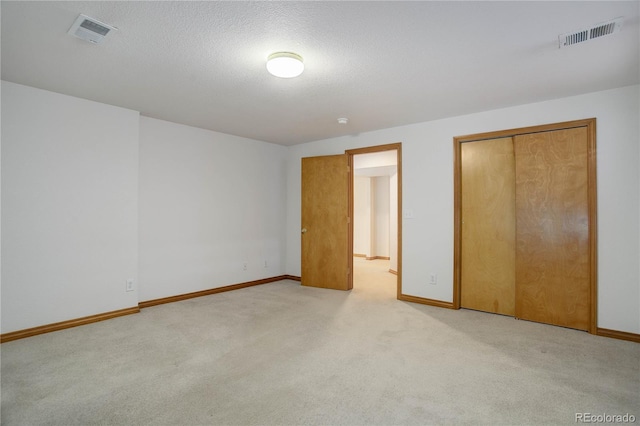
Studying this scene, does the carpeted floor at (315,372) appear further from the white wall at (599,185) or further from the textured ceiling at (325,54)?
the textured ceiling at (325,54)

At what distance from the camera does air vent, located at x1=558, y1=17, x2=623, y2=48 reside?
194 centimetres

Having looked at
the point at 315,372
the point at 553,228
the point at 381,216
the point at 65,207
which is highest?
the point at 65,207

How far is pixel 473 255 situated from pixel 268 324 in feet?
8.39

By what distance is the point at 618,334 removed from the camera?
2.91 m

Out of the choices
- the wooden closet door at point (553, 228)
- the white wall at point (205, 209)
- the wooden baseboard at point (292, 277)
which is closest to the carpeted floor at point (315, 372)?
the wooden closet door at point (553, 228)

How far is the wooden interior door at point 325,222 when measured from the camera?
190 inches

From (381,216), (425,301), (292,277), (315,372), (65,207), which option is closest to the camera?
(315,372)

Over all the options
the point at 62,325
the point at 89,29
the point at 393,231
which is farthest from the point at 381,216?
the point at 89,29

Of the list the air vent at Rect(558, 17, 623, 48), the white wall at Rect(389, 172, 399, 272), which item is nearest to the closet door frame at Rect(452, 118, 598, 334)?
the air vent at Rect(558, 17, 623, 48)

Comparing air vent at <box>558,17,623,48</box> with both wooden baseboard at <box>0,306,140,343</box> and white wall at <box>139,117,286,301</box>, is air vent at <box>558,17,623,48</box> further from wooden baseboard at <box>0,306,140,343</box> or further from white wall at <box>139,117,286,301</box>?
wooden baseboard at <box>0,306,140,343</box>

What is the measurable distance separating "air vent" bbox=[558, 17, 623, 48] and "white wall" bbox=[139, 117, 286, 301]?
13.5ft

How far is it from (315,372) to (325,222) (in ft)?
9.58

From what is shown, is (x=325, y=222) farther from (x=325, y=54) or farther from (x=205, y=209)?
(x=325, y=54)

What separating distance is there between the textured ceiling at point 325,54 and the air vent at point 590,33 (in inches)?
2.4
